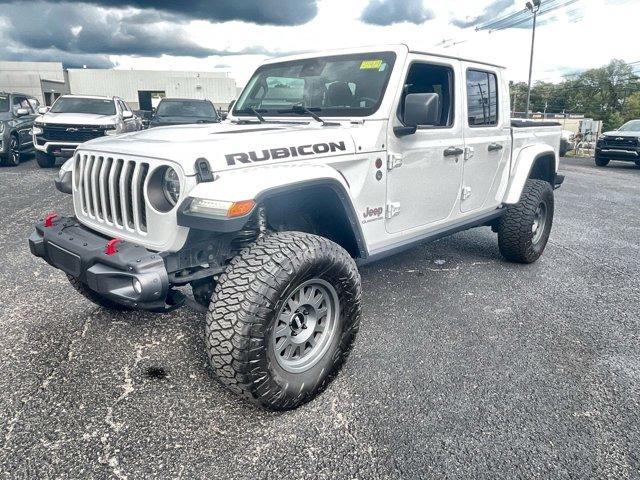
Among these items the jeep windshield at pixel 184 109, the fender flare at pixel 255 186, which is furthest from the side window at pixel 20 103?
the fender flare at pixel 255 186

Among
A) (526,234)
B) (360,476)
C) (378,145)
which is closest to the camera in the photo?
(360,476)

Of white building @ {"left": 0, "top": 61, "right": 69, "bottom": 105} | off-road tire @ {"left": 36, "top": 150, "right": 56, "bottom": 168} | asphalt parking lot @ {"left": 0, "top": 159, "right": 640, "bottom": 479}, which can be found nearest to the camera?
asphalt parking lot @ {"left": 0, "top": 159, "right": 640, "bottom": 479}

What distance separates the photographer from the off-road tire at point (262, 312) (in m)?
2.23

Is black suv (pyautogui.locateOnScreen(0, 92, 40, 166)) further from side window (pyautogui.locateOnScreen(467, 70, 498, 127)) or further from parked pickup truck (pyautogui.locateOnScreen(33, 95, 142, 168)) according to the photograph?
side window (pyautogui.locateOnScreen(467, 70, 498, 127))

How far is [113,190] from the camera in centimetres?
260

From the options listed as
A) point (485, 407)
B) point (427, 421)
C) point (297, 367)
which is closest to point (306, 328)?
point (297, 367)

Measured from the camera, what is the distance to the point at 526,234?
4.70 m

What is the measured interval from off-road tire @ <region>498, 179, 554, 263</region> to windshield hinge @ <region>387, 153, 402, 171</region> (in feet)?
6.48

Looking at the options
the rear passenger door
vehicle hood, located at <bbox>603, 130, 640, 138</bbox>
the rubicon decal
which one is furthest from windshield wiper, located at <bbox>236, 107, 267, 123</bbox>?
vehicle hood, located at <bbox>603, 130, 640, 138</bbox>

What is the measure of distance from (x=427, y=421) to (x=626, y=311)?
2416mm

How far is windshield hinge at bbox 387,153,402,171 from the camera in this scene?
3199mm

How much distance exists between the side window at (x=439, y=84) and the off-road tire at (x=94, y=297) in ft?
8.59

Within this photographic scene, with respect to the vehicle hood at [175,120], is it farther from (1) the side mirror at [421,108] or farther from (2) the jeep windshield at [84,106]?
(1) the side mirror at [421,108]

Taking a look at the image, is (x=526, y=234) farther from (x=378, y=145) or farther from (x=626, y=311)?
(x=378, y=145)
